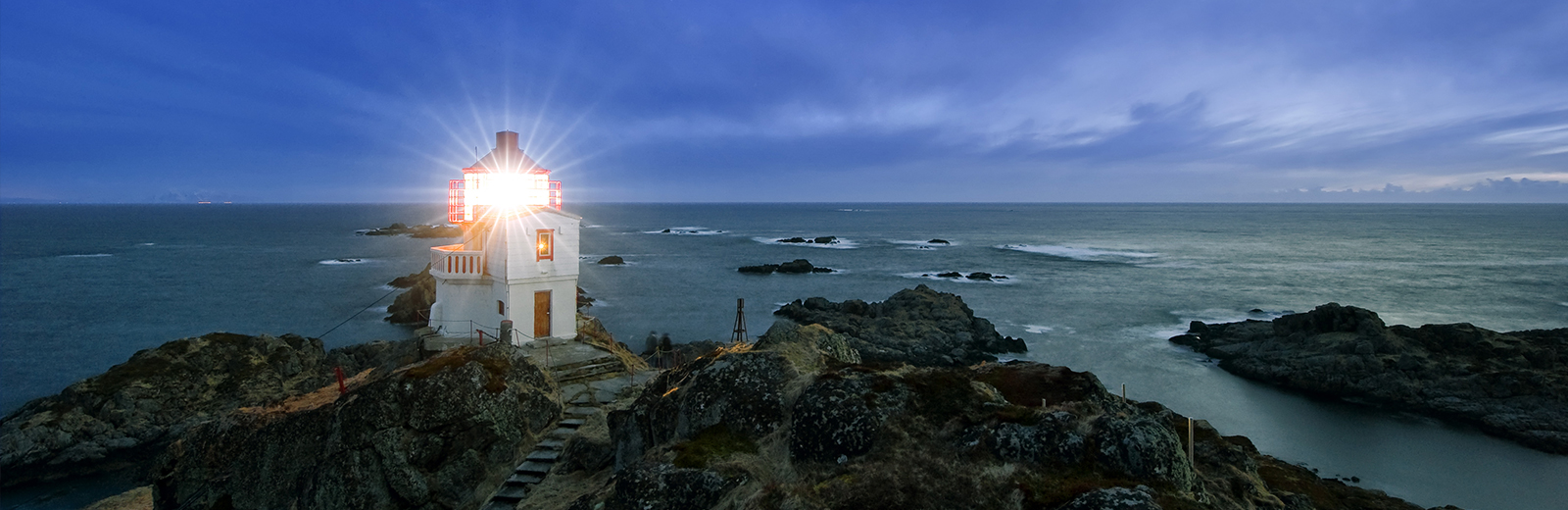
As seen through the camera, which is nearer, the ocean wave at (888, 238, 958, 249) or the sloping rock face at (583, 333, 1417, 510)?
the sloping rock face at (583, 333, 1417, 510)

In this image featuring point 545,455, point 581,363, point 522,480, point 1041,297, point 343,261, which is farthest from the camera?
point 343,261

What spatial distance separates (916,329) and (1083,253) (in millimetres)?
61761

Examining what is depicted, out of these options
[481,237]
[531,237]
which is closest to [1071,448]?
[531,237]

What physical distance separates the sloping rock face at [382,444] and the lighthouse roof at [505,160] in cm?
886

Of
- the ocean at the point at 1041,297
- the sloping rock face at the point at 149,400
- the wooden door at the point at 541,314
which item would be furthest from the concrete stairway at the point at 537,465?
the ocean at the point at 1041,297

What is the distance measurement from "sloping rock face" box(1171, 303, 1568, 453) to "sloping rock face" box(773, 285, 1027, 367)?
11.2 meters

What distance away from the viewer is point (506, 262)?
2130cm

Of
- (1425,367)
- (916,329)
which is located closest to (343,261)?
(916,329)

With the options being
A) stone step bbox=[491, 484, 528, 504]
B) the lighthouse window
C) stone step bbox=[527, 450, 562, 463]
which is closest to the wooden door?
the lighthouse window

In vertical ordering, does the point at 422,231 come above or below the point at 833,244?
above

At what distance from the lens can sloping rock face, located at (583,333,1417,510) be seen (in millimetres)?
7742

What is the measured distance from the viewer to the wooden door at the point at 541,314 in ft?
71.7

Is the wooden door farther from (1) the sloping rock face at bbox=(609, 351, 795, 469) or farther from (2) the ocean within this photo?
(2) the ocean

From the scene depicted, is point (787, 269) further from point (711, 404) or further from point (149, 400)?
point (711, 404)
